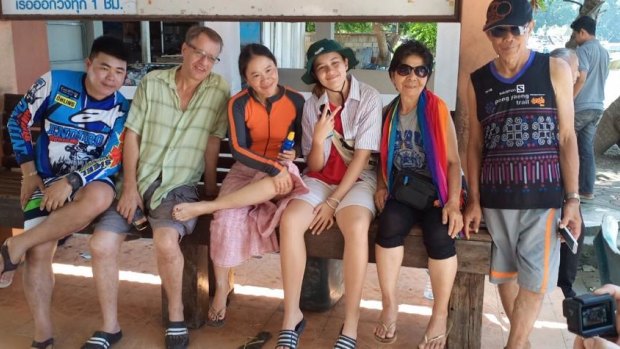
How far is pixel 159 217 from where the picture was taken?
3.15 meters

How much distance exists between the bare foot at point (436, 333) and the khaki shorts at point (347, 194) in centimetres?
64

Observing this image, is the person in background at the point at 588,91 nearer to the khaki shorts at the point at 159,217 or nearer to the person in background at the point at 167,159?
the person in background at the point at 167,159

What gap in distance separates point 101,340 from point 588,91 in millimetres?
5391

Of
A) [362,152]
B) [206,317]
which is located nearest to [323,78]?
[362,152]

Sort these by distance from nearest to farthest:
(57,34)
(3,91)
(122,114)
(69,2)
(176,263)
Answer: (176,263) → (122,114) → (69,2) → (3,91) → (57,34)

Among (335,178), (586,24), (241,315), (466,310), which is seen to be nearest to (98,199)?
(241,315)

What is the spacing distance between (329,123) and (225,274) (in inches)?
40.2

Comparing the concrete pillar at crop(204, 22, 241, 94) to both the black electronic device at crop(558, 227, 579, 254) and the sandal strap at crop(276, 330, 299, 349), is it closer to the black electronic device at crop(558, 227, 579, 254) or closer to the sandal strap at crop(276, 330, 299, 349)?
the sandal strap at crop(276, 330, 299, 349)

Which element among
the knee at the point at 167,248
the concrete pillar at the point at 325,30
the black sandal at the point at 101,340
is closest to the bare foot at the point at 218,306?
the knee at the point at 167,248

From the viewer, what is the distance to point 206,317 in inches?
140

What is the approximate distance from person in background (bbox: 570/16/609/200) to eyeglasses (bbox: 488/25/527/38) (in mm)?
3746

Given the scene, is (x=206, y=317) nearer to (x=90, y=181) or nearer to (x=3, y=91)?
(x=90, y=181)

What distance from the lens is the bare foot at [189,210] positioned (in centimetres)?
310

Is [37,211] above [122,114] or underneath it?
underneath
